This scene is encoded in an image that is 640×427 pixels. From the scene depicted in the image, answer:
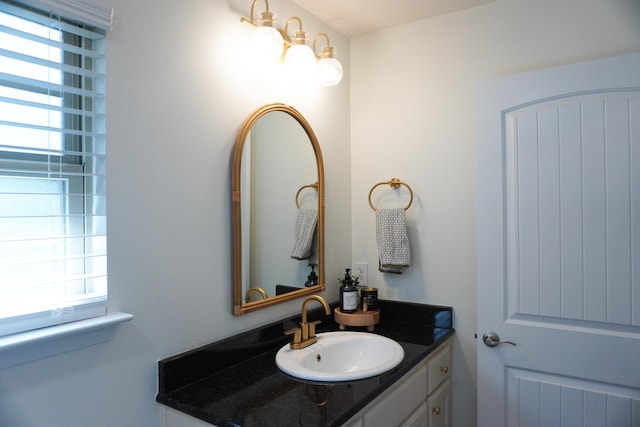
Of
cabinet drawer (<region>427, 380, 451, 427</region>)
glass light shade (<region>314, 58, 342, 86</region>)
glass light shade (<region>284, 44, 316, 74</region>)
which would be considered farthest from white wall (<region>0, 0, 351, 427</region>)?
cabinet drawer (<region>427, 380, 451, 427</region>)

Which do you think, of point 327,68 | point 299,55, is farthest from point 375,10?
point 299,55

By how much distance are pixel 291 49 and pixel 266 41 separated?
0.19m

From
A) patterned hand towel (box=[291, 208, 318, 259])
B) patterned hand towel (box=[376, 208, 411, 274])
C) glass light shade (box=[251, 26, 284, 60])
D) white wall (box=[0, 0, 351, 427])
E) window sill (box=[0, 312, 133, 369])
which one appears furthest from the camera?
patterned hand towel (box=[376, 208, 411, 274])

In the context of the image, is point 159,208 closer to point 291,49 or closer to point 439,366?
point 291,49

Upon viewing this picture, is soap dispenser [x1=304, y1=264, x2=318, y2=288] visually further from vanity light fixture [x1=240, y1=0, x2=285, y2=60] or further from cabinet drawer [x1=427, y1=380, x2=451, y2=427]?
vanity light fixture [x1=240, y1=0, x2=285, y2=60]

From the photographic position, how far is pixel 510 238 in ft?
5.81

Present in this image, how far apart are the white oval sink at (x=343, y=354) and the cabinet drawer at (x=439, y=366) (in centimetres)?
22

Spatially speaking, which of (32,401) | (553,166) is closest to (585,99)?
(553,166)

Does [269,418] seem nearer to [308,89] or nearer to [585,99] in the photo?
[308,89]

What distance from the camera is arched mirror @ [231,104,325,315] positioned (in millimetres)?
1590

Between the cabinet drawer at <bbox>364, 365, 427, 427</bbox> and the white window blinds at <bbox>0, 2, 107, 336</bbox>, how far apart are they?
900 mm

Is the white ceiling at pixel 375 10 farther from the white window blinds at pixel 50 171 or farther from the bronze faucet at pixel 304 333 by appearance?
the bronze faucet at pixel 304 333

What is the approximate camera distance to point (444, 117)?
2.05 metres

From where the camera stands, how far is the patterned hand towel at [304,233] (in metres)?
1.91
